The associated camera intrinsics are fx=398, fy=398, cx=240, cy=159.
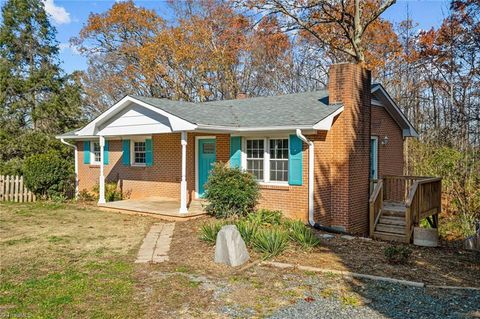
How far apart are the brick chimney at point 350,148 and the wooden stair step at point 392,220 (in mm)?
588

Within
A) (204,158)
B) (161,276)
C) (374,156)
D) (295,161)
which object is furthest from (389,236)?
(161,276)

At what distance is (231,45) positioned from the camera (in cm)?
2614

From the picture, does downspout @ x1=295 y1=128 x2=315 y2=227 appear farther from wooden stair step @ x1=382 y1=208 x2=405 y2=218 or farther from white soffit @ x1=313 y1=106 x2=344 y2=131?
wooden stair step @ x1=382 y1=208 x2=405 y2=218

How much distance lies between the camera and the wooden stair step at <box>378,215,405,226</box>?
1119cm

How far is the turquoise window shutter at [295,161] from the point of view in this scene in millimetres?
11547

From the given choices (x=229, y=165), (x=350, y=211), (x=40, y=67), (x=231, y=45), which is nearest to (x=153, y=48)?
(x=231, y=45)

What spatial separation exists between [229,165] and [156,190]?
A: 4.12m

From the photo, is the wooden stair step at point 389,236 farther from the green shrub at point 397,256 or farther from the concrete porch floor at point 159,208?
the concrete porch floor at point 159,208

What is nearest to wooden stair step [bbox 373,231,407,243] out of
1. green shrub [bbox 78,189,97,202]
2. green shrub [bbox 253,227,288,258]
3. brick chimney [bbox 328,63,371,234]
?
brick chimney [bbox 328,63,371,234]

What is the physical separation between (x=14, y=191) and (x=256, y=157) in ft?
34.4

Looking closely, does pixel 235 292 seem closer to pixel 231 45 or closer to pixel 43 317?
pixel 43 317

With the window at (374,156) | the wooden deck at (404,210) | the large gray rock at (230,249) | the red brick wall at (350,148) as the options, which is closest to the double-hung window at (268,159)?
the red brick wall at (350,148)

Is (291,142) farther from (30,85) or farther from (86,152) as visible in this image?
(30,85)

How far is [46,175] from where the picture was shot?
15836 mm
